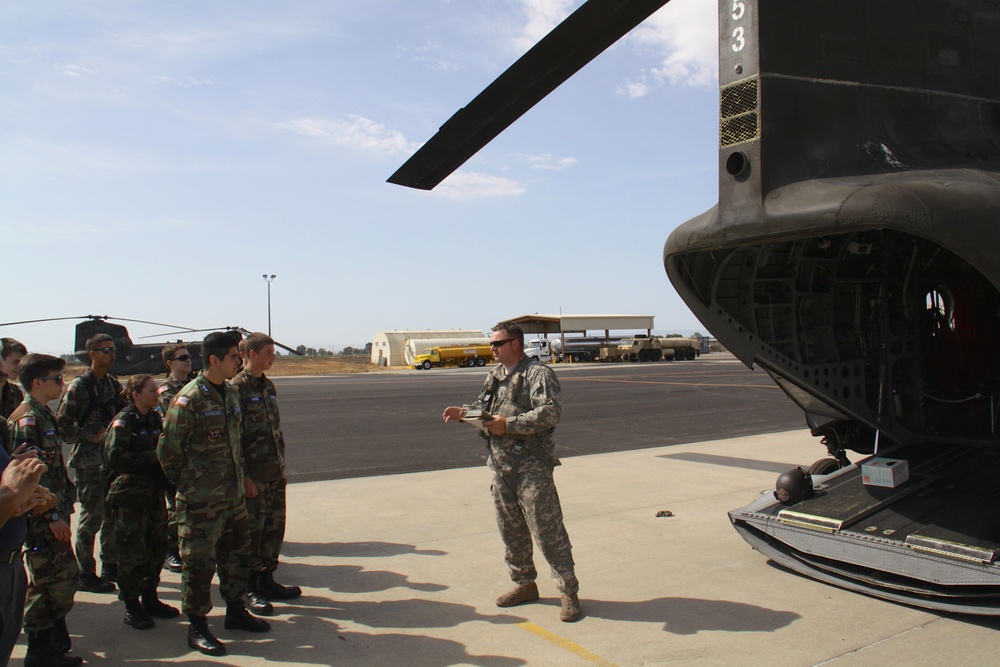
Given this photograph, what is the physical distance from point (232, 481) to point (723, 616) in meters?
3.08

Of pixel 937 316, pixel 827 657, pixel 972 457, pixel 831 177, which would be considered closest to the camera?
pixel 827 657

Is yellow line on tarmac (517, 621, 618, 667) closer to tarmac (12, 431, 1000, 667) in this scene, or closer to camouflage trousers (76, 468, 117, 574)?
tarmac (12, 431, 1000, 667)

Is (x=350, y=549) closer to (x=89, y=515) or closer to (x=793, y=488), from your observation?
(x=89, y=515)

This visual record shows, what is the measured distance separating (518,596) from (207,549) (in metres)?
1.92

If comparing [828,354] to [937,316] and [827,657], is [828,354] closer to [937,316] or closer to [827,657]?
[937,316]

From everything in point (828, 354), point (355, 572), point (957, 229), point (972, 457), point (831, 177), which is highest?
point (831, 177)

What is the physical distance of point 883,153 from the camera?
16.6ft

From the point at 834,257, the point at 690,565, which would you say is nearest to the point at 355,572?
the point at 690,565

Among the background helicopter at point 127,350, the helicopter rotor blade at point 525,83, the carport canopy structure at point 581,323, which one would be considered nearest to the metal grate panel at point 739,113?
the helicopter rotor blade at point 525,83

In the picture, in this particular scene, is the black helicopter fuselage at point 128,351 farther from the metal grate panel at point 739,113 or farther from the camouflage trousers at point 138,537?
the metal grate panel at point 739,113

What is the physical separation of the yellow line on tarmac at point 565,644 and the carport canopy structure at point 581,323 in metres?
51.0

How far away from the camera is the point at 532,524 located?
14.9ft

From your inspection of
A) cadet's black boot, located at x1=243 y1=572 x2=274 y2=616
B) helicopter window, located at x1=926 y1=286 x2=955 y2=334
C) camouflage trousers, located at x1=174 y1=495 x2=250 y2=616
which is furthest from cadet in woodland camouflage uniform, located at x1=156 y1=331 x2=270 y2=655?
helicopter window, located at x1=926 y1=286 x2=955 y2=334

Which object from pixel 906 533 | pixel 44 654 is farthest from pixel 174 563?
pixel 906 533
